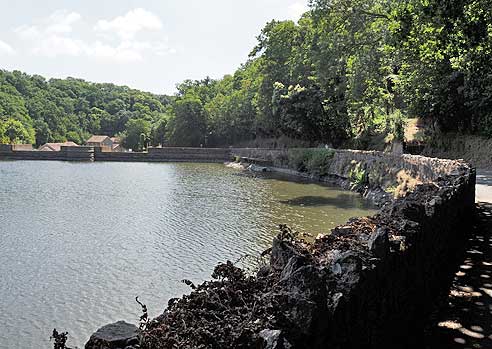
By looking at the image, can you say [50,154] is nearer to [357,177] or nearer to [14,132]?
[14,132]

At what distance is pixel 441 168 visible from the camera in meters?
16.1

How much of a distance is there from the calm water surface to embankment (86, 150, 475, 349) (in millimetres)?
5274

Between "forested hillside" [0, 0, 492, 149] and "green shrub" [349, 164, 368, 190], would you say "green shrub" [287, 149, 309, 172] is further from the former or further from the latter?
"green shrub" [349, 164, 368, 190]

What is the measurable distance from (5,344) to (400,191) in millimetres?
16766

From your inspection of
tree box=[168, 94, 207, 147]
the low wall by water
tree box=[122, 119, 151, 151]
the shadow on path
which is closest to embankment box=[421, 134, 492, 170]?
the shadow on path

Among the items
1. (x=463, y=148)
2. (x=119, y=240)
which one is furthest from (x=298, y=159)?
(x=119, y=240)

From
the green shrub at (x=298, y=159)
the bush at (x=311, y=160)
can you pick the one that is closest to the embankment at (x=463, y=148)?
the bush at (x=311, y=160)

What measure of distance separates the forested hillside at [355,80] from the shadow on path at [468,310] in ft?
22.3

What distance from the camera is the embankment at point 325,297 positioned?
→ 258cm

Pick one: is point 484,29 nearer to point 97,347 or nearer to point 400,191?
point 400,191

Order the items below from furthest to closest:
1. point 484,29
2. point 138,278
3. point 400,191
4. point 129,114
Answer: point 129,114, point 400,191, point 484,29, point 138,278

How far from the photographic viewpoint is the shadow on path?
15.9 ft

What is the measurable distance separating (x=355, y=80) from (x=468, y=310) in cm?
2399


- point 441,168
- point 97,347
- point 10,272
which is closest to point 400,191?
point 441,168
